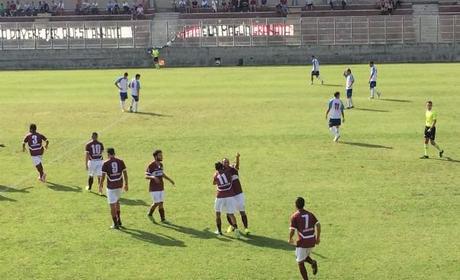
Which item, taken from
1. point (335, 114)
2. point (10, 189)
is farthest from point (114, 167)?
point (335, 114)

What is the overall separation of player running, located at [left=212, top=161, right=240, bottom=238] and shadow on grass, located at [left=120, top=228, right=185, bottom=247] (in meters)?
1.12

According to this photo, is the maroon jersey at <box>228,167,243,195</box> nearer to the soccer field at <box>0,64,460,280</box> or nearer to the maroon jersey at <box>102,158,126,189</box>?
the soccer field at <box>0,64,460,280</box>

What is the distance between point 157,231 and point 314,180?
236 inches

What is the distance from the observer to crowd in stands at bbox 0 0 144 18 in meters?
68.8

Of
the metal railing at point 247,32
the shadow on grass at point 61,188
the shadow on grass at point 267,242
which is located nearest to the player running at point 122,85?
the shadow on grass at point 61,188

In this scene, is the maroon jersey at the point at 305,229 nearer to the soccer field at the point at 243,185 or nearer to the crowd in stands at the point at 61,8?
the soccer field at the point at 243,185

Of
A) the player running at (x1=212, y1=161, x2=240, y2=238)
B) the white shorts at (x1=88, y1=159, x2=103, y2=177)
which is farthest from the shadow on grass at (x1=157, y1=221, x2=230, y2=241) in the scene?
the white shorts at (x1=88, y1=159, x2=103, y2=177)

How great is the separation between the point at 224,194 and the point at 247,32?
43.3 m

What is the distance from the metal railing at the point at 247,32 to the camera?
56875 millimetres

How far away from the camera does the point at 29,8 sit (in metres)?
70.0

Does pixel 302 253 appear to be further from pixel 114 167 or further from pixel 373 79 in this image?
pixel 373 79

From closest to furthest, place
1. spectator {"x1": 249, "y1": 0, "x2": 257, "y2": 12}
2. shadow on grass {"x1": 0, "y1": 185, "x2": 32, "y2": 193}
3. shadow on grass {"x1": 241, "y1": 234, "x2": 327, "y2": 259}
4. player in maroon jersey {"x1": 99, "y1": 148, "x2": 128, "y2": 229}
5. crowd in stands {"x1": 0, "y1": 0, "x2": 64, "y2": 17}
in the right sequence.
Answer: shadow on grass {"x1": 241, "y1": 234, "x2": 327, "y2": 259} → player in maroon jersey {"x1": 99, "y1": 148, "x2": 128, "y2": 229} → shadow on grass {"x1": 0, "y1": 185, "x2": 32, "y2": 193} → spectator {"x1": 249, "y1": 0, "x2": 257, "y2": 12} → crowd in stands {"x1": 0, "y1": 0, "x2": 64, "y2": 17}

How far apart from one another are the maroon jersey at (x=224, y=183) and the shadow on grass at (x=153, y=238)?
1.50 m

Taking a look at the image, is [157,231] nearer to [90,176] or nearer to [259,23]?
[90,176]
